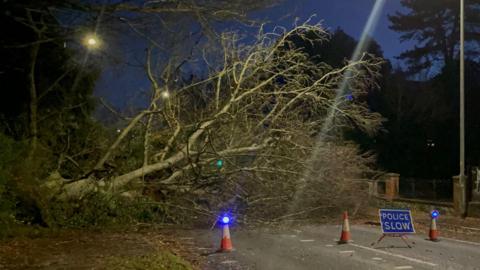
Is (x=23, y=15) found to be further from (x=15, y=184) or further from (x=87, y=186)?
(x=87, y=186)

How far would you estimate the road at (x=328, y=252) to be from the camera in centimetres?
933

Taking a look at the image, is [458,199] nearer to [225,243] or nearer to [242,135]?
[242,135]

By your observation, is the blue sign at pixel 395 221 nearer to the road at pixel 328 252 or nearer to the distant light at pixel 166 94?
the road at pixel 328 252

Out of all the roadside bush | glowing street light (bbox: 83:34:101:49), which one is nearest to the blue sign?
the roadside bush

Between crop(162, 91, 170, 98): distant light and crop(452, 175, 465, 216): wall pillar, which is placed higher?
crop(162, 91, 170, 98): distant light

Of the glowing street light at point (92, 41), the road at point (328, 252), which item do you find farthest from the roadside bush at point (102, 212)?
the glowing street light at point (92, 41)

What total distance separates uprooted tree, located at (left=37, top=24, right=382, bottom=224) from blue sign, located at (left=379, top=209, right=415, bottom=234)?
218cm

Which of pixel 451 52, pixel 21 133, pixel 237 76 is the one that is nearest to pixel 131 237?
pixel 21 133

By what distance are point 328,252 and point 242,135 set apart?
459 cm

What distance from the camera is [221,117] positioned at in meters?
13.8

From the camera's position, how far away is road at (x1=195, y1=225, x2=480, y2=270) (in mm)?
9328

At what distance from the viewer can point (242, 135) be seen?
1443 centimetres

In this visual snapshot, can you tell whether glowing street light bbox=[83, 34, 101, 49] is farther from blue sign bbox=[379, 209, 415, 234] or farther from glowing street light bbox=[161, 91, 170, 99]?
blue sign bbox=[379, 209, 415, 234]

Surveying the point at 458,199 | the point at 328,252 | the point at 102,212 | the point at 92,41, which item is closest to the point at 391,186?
the point at 458,199
